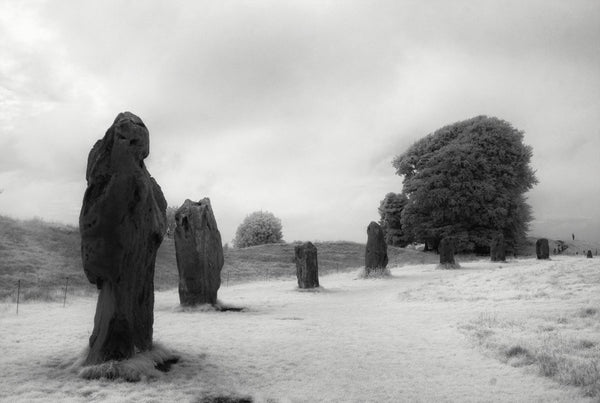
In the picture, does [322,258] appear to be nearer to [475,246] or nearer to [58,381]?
[475,246]

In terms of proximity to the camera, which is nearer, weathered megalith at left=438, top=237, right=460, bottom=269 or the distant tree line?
weathered megalith at left=438, top=237, right=460, bottom=269

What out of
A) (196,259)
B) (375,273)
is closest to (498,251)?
(375,273)

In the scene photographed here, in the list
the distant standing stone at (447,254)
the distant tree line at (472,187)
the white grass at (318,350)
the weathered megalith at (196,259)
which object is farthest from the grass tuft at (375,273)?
the distant tree line at (472,187)

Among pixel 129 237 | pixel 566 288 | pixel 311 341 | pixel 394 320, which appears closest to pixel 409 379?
pixel 311 341

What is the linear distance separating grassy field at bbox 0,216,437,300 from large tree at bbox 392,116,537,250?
3.89 meters

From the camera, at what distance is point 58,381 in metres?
6.77

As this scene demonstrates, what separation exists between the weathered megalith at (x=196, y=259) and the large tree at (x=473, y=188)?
32120 millimetres

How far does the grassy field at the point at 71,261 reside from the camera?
67.4ft

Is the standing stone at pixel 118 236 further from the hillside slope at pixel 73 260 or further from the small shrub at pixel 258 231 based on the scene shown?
the small shrub at pixel 258 231

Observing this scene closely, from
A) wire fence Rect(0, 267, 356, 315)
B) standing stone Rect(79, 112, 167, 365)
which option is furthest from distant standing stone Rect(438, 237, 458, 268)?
standing stone Rect(79, 112, 167, 365)

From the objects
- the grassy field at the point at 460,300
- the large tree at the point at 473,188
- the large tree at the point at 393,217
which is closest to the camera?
the grassy field at the point at 460,300

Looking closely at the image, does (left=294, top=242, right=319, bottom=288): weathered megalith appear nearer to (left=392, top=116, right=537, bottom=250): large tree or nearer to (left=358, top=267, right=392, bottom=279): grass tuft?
(left=358, top=267, right=392, bottom=279): grass tuft

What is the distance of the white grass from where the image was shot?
6492 millimetres

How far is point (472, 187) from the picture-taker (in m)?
44.3
